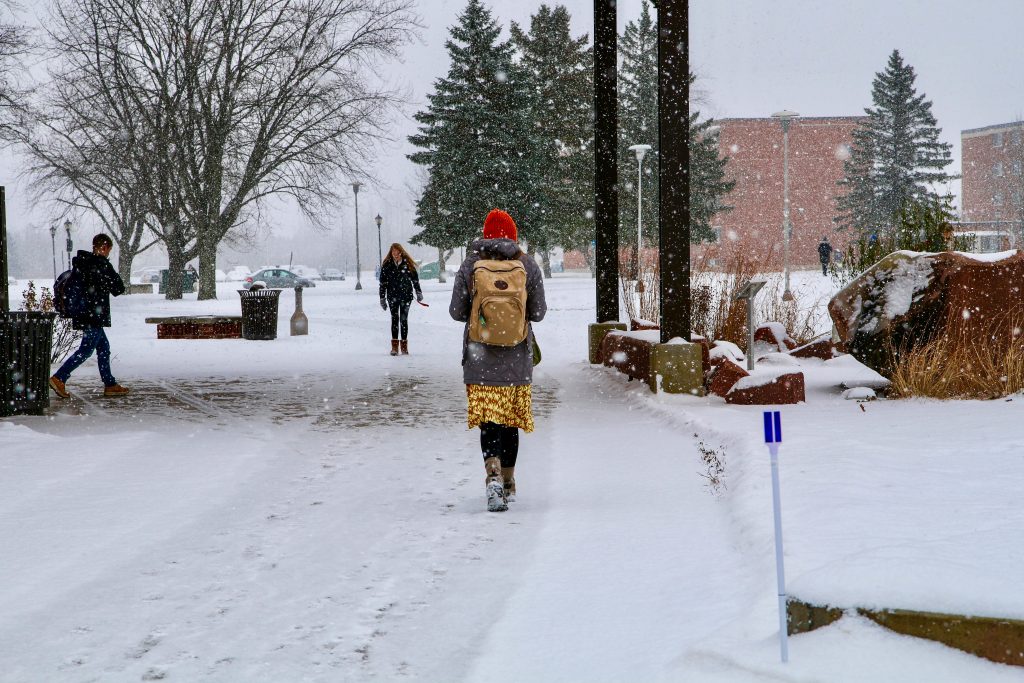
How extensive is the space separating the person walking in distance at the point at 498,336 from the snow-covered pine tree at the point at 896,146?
63984 millimetres

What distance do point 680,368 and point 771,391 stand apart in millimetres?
1094

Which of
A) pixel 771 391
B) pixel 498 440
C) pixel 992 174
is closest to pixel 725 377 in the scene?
pixel 771 391

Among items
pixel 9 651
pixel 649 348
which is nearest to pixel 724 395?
pixel 649 348

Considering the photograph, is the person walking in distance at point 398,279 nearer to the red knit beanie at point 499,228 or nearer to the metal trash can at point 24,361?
the metal trash can at point 24,361

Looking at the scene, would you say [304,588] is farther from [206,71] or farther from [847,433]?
[206,71]

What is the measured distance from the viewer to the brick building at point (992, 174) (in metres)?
79.9

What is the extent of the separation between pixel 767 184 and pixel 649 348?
67382 millimetres

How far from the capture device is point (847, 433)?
8109mm

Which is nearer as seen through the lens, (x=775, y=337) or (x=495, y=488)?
(x=495, y=488)

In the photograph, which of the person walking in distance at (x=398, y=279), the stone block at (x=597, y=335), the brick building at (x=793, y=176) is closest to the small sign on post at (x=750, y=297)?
the stone block at (x=597, y=335)

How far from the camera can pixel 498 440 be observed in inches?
258

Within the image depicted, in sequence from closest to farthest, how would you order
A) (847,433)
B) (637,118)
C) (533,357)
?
1. (533,357)
2. (847,433)
3. (637,118)

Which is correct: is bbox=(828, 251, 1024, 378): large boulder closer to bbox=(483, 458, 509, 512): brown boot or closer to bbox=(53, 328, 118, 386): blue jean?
bbox=(483, 458, 509, 512): brown boot

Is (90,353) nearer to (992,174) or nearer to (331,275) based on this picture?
(331,275)
